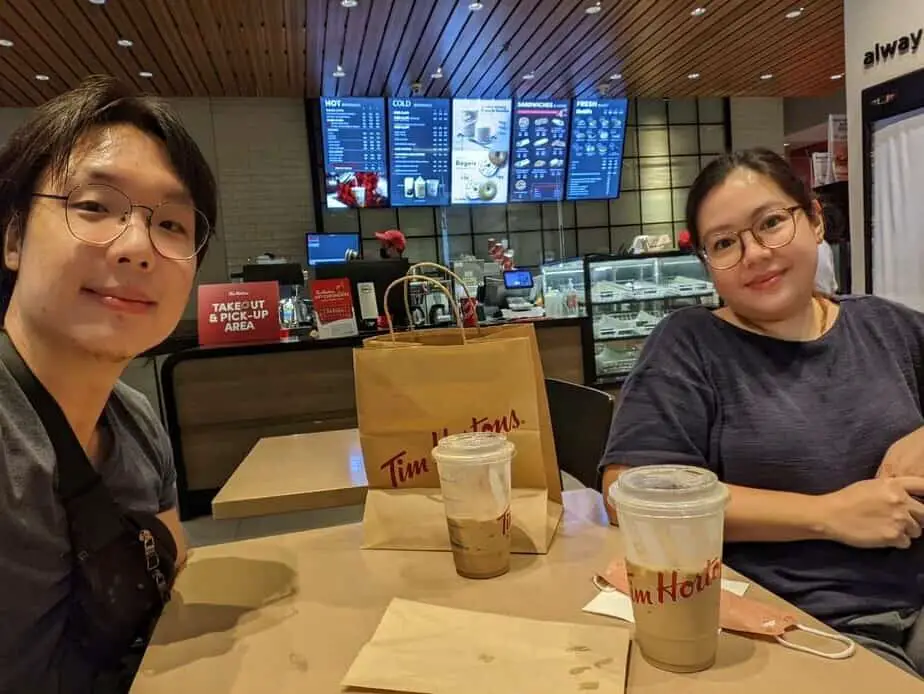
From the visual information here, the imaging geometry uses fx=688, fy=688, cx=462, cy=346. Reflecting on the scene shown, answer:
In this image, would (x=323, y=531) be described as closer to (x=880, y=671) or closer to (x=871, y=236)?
(x=880, y=671)

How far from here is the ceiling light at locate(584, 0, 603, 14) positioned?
5375mm

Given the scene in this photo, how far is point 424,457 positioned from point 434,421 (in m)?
0.07

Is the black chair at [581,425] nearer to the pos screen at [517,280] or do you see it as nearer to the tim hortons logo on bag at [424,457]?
the tim hortons logo on bag at [424,457]

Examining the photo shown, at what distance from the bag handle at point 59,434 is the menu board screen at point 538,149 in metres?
7.37

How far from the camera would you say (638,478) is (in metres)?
0.78

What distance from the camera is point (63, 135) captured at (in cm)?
98

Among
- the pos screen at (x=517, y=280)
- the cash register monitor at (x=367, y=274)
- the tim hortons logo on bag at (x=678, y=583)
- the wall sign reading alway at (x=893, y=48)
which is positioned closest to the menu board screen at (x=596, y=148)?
the pos screen at (x=517, y=280)

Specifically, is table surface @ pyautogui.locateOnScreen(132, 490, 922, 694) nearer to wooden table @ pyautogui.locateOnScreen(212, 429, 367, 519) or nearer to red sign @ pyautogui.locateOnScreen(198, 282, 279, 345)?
wooden table @ pyautogui.locateOnScreen(212, 429, 367, 519)

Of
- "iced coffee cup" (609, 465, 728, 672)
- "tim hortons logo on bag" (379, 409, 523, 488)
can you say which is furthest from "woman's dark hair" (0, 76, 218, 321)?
"iced coffee cup" (609, 465, 728, 672)

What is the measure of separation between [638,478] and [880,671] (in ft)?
1.01

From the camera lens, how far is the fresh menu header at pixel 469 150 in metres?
7.39

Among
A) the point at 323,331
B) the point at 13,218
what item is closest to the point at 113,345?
the point at 13,218

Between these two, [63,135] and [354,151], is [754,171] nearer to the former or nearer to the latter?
[63,135]

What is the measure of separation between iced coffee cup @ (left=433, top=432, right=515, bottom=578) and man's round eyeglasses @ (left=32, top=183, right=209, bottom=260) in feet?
1.71
